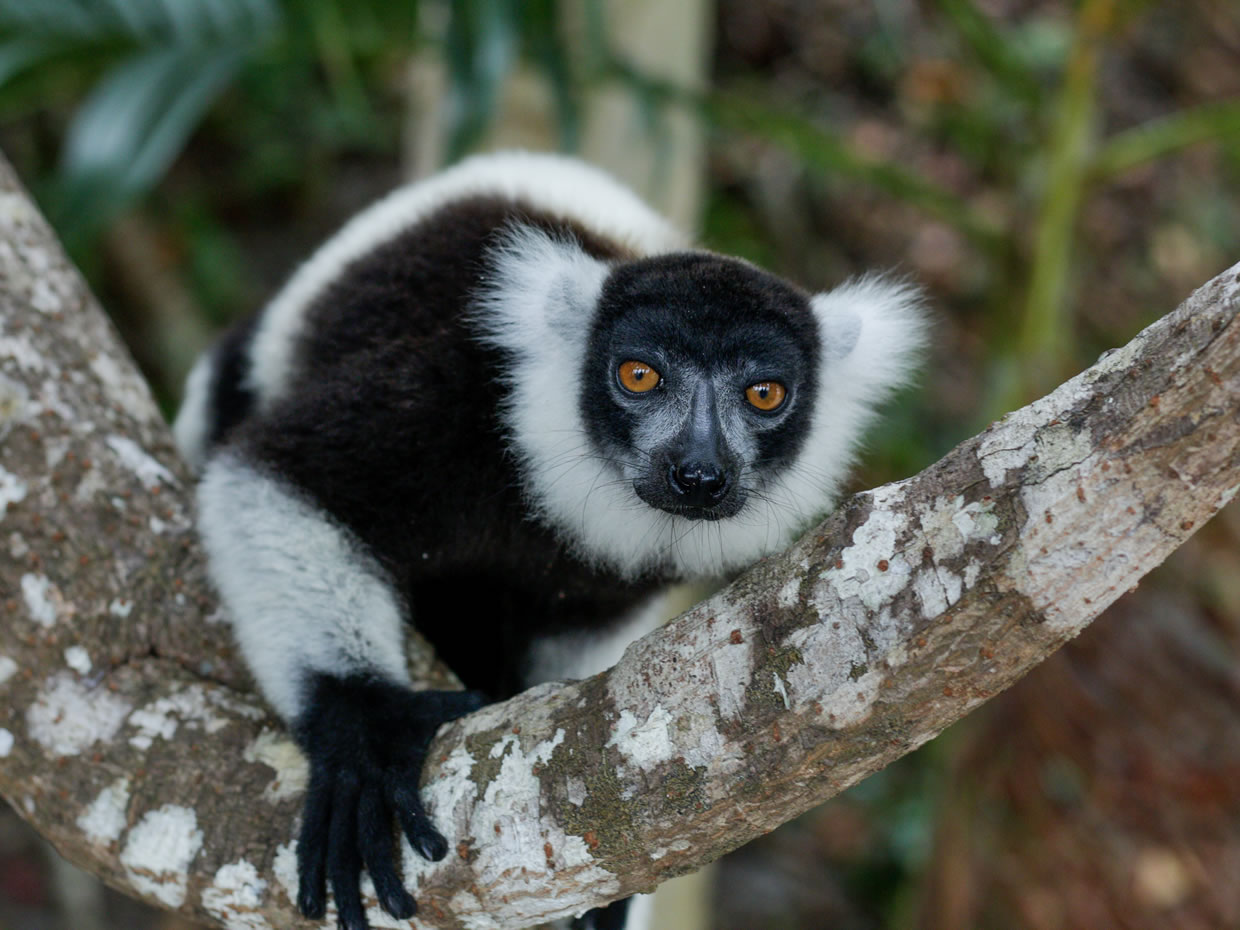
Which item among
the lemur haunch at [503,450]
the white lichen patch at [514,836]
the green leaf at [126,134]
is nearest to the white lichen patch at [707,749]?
the white lichen patch at [514,836]

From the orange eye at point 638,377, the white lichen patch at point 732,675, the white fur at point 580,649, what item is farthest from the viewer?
the white fur at point 580,649

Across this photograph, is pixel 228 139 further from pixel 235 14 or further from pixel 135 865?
pixel 135 865

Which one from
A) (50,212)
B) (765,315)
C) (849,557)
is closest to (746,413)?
(765,315)

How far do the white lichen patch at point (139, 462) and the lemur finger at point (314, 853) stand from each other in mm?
831

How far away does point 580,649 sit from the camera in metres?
3.16

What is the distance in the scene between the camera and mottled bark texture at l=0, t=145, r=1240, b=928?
1541 millimetres

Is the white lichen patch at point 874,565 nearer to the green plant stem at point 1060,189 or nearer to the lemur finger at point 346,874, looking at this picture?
the lemur finger at point 346,874

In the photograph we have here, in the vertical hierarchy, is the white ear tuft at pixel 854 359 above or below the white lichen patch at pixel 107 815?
above

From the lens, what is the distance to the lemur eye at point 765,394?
2.60 metres

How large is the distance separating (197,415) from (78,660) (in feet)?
5.07

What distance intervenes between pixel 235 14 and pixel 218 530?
2.03m

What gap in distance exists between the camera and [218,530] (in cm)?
244

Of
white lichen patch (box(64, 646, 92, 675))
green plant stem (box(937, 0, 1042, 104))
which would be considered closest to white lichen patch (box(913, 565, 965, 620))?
white lichen patch (box(64, 646, 92, 675))

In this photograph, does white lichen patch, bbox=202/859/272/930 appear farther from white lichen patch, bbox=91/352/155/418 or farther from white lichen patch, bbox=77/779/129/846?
white lichen patch, bbox=91/352/155/418
